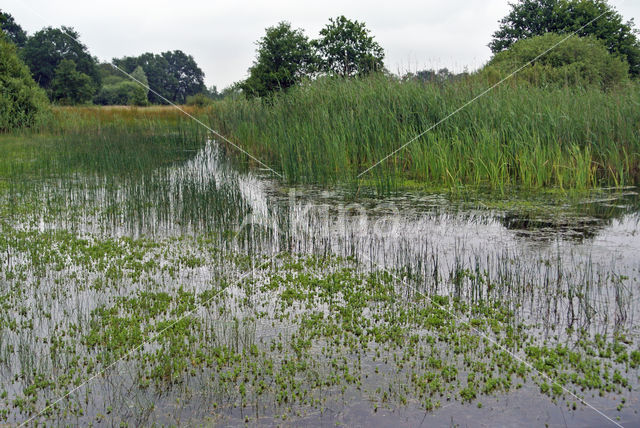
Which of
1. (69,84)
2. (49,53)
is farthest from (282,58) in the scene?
(49,53)

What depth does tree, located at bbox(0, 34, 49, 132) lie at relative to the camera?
69.8 feet

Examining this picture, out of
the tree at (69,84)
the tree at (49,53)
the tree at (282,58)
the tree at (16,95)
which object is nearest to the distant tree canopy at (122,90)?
the tree at (49,53)

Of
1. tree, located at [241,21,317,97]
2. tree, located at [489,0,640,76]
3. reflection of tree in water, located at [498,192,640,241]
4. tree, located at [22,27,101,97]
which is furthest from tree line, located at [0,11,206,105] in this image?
reflection of tree in water, located at [498,192,640,241]

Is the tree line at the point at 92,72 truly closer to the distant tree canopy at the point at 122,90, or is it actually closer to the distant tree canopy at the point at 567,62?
the distant tree canopy at the point at 122,90

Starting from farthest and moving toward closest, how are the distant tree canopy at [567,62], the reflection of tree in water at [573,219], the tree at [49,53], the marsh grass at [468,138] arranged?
the tree at [49,53], the distant tree canopy at [567,62], the marsh grass at [468,138], the reflection of tree in water at [573,219]

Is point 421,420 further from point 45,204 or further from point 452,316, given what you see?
point 45,204

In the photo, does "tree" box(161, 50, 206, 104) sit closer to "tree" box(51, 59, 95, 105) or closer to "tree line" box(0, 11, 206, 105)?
"tree line" box(0, 11, 206, 105)

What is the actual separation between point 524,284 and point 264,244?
327 cm

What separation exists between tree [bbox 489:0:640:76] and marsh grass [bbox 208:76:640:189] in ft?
59.1

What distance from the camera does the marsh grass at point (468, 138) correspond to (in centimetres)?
1048

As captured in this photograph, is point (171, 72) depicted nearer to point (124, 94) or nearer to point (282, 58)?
point (124, 94)

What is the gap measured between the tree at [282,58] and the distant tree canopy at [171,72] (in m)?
30.5

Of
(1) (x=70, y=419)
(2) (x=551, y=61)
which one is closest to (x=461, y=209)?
(1) (x=70, y=419)

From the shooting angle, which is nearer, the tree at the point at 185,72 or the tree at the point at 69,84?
the tree at the point at 69,84
